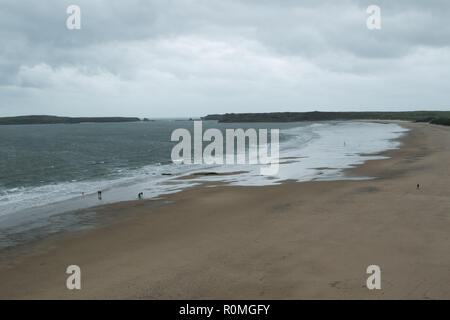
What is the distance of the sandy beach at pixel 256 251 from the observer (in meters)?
9.48

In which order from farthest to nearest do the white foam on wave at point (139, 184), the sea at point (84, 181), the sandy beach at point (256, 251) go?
1. the white foam on wave at point (139, 184)
2. the sea at point (84, 181)
3. the sandy beach at point (256, 251)

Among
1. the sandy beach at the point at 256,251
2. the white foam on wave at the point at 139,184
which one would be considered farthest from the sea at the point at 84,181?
the sandy beach at the point at 256,251

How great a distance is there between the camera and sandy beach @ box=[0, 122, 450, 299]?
31.1 feet

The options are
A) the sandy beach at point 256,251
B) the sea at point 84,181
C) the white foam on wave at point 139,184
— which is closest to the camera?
the sandy beach at point 256,251

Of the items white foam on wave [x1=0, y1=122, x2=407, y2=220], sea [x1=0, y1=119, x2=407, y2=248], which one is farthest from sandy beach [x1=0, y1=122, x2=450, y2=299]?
white foam on wave [x1=0, y1=122, x2=407, y2=220]

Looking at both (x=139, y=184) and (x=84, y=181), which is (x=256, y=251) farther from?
(x=84, y=181)

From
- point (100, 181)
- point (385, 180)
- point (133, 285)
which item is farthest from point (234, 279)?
point (100, 181)

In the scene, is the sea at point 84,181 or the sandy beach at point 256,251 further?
the sea at point 84,181

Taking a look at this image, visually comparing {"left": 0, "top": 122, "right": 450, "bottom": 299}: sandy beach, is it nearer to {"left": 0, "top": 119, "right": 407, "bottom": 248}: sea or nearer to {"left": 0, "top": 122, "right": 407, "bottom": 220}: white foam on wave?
{"left": 0, "top": 119, "right": 407, "bottom": 248}: sea

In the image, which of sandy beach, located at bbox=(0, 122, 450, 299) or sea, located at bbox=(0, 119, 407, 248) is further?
sea, located at bbox=(0, 119, 407, 248)

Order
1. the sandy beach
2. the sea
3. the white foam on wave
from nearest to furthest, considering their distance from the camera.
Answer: the sandy beach, the sea, the white foam on wave

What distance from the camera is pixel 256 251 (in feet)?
39.5

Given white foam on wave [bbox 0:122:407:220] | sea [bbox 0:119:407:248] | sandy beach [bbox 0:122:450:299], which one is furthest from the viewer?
white foam on wave [bbox 0:122:407:220]

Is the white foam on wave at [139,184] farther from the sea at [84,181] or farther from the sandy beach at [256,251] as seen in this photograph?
the sandy beach at [256,251]
